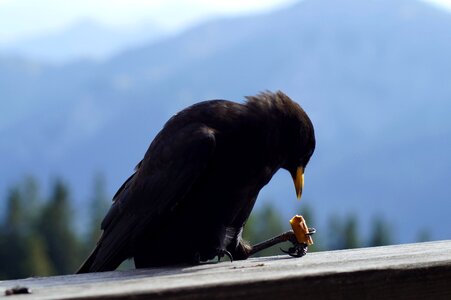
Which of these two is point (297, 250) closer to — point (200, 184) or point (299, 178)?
point (200, 184)

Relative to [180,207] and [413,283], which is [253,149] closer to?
[180,207]

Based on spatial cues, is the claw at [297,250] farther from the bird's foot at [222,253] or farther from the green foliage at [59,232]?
the green foliage at [59,232]

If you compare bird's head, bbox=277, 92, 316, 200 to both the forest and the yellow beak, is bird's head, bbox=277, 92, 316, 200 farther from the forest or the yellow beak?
the forest

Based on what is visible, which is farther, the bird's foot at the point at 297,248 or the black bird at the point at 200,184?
the black bird at the point at 200,184

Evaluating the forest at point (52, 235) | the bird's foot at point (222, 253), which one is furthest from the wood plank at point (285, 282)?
the forest at point (52, 235)

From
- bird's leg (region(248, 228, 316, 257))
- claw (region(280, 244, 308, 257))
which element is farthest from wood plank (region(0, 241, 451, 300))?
bird's leg (region(248, 228, 316, 257))

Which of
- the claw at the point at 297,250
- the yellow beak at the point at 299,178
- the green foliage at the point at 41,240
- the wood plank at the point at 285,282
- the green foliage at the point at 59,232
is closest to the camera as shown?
the wood plank at the point at 285,282

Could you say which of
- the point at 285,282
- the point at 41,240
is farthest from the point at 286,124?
the point at 41,240
